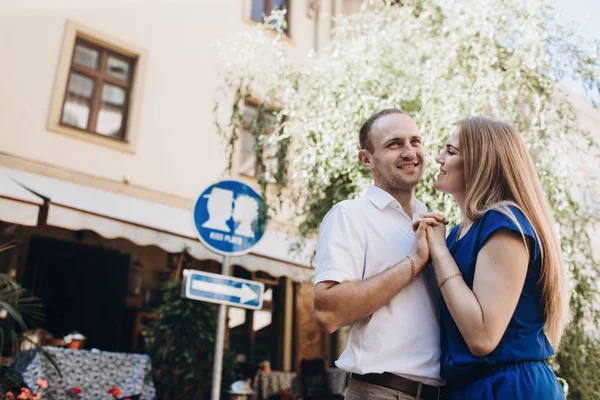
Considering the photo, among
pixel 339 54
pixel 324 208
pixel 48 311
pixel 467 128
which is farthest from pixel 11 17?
pixel 467 128

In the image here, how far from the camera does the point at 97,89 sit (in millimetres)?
9125

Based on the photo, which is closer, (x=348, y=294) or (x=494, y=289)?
(x=494, y=289)

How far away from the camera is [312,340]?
11133mm

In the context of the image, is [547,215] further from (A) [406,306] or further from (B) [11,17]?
(B) [11,17]

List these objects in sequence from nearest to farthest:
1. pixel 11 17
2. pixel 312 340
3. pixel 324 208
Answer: pixel 324 208, pixel 11 17, pixel 312 340

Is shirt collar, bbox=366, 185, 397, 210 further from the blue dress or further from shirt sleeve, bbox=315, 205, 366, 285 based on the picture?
the blue dress

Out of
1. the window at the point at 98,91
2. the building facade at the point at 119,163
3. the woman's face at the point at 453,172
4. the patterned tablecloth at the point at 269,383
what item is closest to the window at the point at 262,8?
the building facade at the point at 119,163

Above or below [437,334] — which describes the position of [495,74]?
above

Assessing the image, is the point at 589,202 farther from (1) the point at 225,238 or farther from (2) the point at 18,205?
(2) the point at 18,205

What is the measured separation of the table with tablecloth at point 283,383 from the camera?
27.5ft

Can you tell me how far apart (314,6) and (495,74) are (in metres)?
8.21

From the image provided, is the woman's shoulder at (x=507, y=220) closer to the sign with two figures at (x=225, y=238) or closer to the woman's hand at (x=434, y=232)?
the woman's hand at (x=434, y=232)

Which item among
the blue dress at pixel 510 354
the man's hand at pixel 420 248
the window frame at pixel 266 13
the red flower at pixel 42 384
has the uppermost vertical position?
the window frame at pixel 266 13

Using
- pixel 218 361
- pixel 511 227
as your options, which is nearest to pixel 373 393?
pixel 511 227
